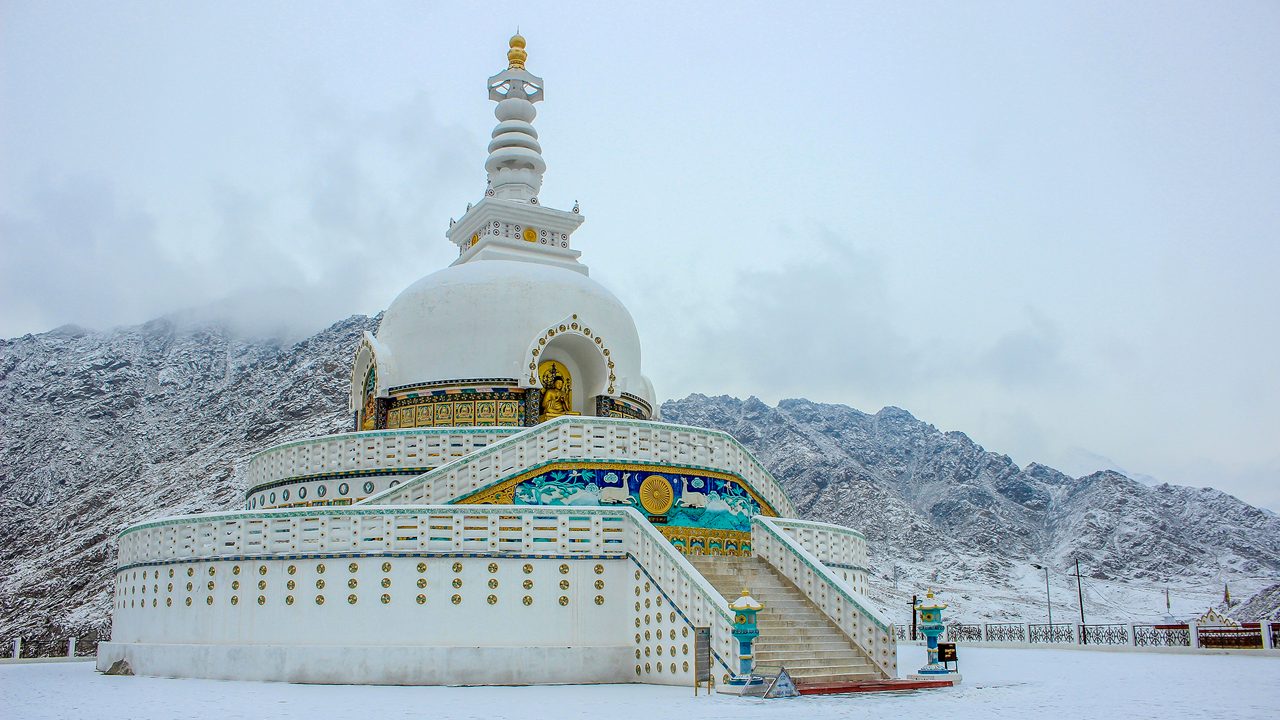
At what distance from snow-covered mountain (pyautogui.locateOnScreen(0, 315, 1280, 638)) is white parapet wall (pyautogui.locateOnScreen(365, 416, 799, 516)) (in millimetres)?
40157

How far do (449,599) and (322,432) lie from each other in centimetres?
5097

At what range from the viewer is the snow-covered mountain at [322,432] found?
60.2m

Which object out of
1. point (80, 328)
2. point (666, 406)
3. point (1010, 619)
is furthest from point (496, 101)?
point (80, 328)

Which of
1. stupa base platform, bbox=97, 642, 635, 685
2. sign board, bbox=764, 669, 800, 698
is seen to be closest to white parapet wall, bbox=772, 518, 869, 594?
stupa base platform, bbox=97, 642, 635, 685

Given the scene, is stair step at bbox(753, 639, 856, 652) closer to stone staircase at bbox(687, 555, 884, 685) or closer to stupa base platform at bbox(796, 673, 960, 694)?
stone staircase at bbox(687, 555, 884, 685)

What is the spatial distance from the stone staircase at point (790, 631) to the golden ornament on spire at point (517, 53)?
58.2 feet

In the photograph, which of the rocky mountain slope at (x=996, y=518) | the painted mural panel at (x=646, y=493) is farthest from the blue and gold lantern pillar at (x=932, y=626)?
the rocky mountain slope at (x=996, y=518)

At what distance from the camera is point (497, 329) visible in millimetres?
23438

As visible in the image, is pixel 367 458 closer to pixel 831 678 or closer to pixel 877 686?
pixel 831 678

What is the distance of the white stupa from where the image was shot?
583 inches

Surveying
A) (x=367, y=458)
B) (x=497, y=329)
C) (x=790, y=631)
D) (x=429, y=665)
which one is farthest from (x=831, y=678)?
(x=497, y=329)

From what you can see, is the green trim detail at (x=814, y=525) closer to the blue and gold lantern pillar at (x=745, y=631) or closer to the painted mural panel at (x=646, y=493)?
the painted mural panel at (x=646, y=493)

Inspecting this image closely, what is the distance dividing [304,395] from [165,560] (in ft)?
187

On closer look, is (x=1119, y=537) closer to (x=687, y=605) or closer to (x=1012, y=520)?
(x=1012, y=520)
